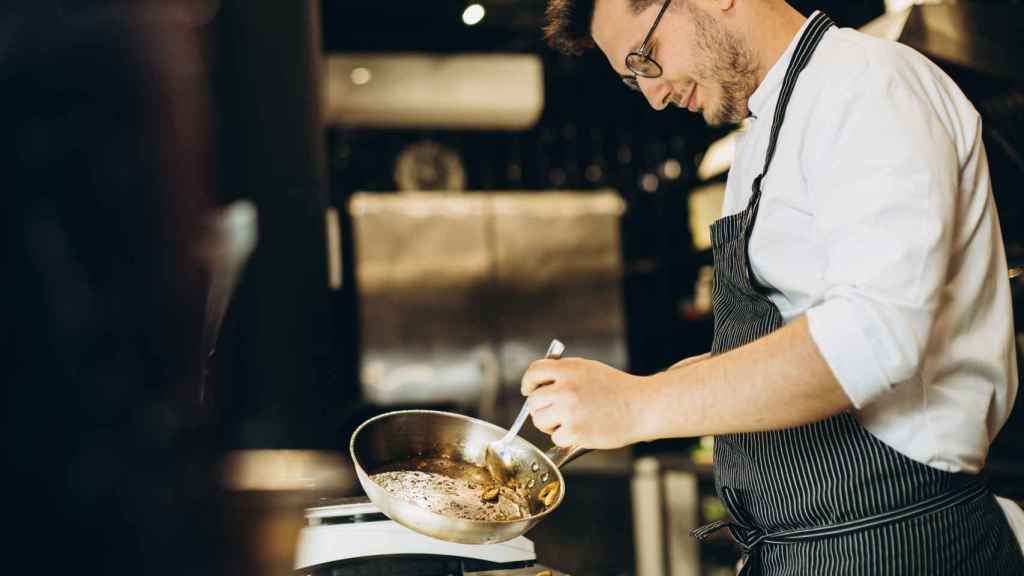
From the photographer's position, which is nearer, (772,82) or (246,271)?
(246,271)

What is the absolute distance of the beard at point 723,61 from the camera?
107 cm

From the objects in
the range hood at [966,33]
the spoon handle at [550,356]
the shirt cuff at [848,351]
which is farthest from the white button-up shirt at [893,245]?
the range hood at [966,33]

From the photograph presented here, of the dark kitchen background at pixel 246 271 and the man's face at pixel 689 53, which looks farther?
the man's face at pixel 689 53

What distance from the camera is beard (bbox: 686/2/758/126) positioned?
1.07 meters

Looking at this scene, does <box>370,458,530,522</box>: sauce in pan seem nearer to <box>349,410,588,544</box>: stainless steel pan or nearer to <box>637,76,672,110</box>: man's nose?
<box>349,410,588,544</box>: stainless steel pan

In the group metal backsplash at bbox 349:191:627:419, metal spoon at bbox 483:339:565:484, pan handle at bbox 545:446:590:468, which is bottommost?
metal backsplash at bbox 349:191:627:419

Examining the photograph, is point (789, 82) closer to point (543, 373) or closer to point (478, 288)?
point (543, 373)

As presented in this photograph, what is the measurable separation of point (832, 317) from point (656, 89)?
1.75 ft

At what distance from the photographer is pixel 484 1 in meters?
3.53

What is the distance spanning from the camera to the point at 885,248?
756 mm

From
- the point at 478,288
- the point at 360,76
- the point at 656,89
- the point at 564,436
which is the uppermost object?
the point at 656,89

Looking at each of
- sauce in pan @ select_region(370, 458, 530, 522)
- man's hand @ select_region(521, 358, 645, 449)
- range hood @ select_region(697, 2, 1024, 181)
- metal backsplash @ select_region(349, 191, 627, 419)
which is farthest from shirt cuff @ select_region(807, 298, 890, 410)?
metal backsplash @ select_region(349, 191, 627, 419)

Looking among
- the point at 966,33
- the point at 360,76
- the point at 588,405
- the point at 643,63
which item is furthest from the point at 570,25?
the point at 360,76

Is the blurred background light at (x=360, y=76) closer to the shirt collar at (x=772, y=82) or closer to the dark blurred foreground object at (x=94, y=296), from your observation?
the shirt collar at (x=772, y=82)
